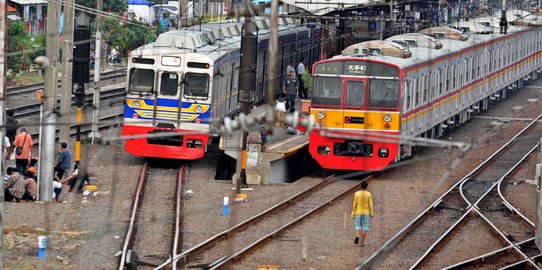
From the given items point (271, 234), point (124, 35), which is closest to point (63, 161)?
point (271, 234)

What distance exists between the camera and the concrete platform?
21281 mm

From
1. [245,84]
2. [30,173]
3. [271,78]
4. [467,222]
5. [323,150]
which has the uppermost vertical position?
[271,78]

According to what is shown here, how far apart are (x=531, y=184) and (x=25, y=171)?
901cm

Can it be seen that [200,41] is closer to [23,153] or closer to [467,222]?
[23,153]

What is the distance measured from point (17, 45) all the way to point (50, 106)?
18.7m

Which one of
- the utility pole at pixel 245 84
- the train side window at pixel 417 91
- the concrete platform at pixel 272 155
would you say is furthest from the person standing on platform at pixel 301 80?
the utility pole at pixel 245 84

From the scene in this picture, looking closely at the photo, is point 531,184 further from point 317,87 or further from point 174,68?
point 174,68

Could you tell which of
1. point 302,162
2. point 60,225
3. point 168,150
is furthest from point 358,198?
point 302,162

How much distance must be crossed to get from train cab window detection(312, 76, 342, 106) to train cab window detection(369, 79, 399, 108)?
589 mm

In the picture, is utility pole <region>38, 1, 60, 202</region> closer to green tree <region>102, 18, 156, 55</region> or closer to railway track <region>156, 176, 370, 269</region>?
railway track <region>156, 176, 370, 269</region>

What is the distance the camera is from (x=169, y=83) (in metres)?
22.6

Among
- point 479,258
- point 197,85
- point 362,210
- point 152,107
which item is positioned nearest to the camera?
point 479,258

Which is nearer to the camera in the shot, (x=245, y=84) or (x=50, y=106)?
(x=50, y=106)

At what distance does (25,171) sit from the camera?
20297 millimetres
